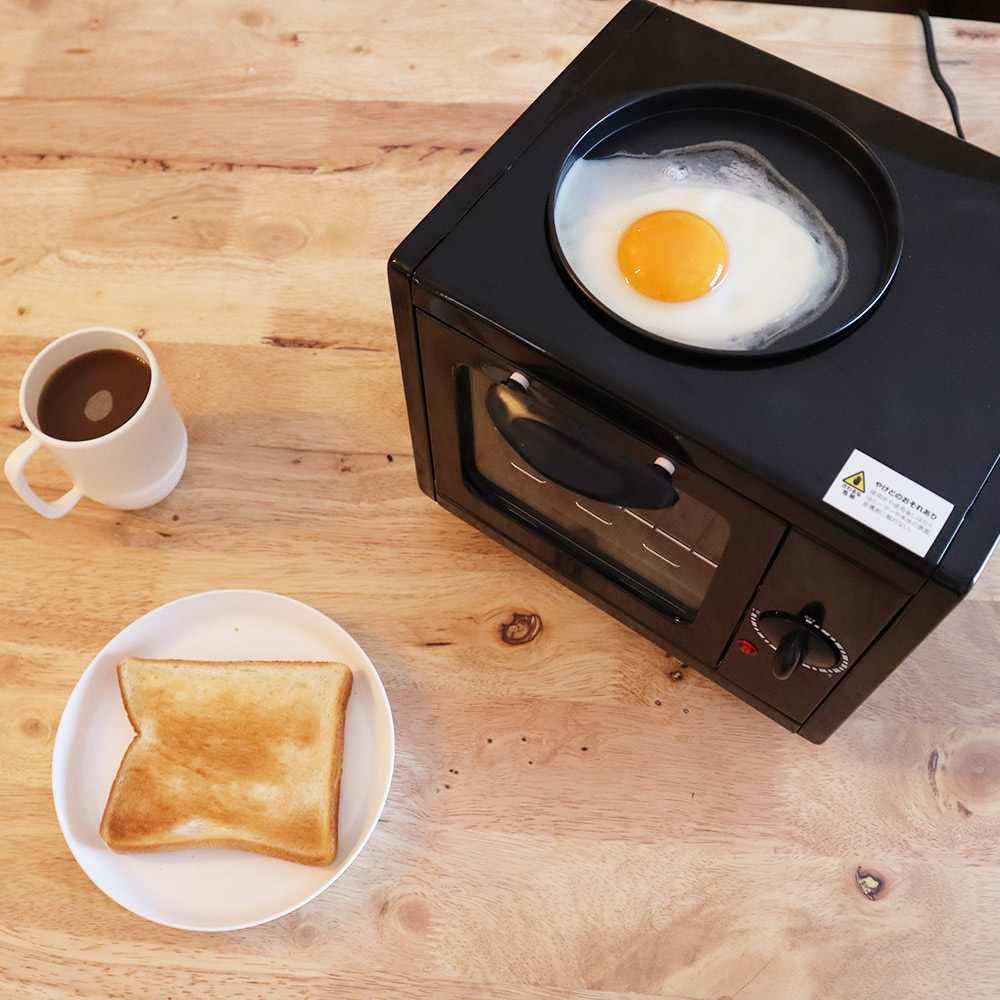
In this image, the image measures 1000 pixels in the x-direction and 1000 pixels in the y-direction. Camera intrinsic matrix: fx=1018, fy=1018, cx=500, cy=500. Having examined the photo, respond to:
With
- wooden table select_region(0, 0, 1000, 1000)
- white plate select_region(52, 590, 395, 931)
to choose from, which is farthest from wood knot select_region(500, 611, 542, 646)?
white plate select_region(52, 590, 395, 931)

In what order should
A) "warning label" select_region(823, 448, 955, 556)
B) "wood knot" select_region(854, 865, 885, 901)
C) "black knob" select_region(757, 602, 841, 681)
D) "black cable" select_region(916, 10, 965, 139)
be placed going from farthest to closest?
"black cable" select_region(916, 10, 965, 139), "wood knot" select_region(854, 865, 885, 901), "black knob" select_region(757, 602, 841, 681), "warning label" select_region(823, 448, 955, 556)

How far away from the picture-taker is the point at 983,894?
2.65 feet

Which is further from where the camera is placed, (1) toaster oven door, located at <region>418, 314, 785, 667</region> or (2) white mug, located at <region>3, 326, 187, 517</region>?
(2) white mug, located at <region>3, 326, 187, 517</region>

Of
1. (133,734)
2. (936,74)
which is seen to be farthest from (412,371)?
(936,74)

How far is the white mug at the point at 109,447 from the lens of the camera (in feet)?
2.77

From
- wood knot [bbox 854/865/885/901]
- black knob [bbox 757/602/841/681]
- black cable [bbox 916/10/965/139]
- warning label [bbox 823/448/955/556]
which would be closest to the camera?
warning label [bbox 823/448/955/556]

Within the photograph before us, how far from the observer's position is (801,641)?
0.70 m

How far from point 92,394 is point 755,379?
570 mm

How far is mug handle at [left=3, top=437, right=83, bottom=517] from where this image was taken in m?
0.84

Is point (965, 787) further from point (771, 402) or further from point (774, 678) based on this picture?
point (771, 402)

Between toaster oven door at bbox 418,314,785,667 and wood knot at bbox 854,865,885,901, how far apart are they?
0.67 feet

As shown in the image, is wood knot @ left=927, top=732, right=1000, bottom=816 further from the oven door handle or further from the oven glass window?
the oven door handle

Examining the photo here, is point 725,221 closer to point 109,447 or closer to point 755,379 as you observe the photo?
point 755,379

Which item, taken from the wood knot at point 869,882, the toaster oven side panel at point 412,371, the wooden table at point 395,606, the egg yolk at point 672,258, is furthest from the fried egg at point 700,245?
the wood knot at point 869,882
